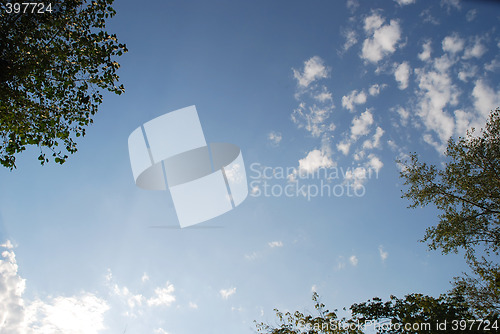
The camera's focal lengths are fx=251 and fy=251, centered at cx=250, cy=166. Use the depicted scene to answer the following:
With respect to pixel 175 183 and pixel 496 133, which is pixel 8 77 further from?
pixel 496 133

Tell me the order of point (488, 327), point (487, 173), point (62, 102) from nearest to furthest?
point (62, 102), point (488, 327), point (487, 173)

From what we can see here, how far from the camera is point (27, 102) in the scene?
10938 mm

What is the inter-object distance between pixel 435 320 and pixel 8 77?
86.4ft

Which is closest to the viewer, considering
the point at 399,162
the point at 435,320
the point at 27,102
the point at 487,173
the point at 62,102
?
the point at 27,102

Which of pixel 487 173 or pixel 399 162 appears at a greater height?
pixel 399 162

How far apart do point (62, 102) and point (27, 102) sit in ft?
4.09

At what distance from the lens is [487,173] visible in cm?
1519

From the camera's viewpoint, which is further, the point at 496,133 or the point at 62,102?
the point at 496,133

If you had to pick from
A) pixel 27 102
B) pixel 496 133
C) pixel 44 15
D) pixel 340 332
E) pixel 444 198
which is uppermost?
pixel 44 15

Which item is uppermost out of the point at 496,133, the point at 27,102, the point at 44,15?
the point at 44,15

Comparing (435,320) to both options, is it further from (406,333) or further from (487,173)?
(487,173)

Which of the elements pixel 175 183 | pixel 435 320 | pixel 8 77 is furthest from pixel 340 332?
pixel 8 77

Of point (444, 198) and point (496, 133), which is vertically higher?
point (496, 133)

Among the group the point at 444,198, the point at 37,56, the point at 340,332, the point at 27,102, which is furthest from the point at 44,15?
the point at 340,332
